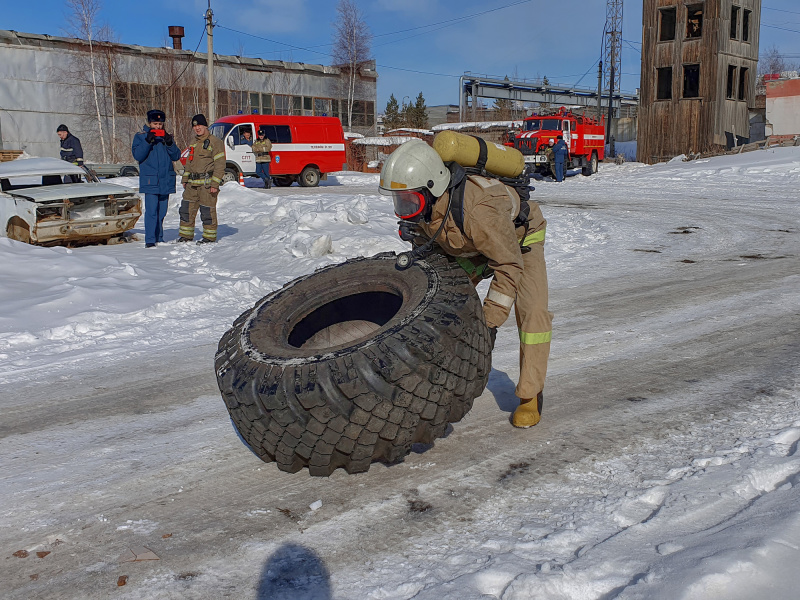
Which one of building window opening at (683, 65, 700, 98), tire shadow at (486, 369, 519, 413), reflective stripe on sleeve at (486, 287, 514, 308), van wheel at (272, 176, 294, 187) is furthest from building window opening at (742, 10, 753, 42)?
reflective stripe on sleeve at (486, 287, 514, 308)

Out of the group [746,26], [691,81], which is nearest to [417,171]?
[691,81]

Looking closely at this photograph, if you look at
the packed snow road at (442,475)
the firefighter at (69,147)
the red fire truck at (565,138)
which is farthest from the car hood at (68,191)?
the red fire truck at (565,138)

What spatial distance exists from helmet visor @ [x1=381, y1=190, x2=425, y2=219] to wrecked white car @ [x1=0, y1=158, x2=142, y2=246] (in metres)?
8.14

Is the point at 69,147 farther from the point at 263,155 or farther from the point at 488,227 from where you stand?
the point at 488,227

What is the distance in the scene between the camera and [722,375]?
4422mm

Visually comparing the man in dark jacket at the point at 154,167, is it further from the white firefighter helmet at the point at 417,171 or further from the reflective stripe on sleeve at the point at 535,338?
the reflective stripe on sleeve at the point at 535,338

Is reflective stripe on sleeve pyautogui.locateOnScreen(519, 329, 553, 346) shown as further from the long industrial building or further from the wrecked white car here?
the long industrial building

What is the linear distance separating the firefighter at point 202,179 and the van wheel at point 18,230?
2.19 meters

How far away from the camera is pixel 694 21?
103 ft

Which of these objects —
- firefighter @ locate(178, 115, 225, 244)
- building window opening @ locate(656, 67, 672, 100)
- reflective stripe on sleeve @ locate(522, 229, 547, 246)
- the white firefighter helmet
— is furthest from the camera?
building window opening @ locate(656, 67, 672, 100)

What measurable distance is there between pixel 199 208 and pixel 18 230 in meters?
2.62

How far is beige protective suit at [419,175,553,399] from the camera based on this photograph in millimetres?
3395

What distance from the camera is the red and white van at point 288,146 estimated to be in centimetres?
2200

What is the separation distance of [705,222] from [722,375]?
8.86 meters
